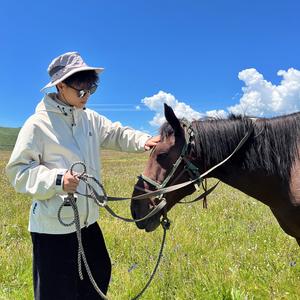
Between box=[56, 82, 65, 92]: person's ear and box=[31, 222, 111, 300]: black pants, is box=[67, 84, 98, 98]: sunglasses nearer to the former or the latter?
box=[56, 82, 65, 92]: person's ear

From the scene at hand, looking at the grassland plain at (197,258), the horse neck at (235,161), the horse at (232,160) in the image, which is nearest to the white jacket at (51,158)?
the horse at (232,160)

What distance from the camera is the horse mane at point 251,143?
11.0 ft

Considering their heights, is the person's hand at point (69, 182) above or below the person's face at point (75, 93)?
below

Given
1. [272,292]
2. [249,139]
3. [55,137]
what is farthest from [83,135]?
[272,292]

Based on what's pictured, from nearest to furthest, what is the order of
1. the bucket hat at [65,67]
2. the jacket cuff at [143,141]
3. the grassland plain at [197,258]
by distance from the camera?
the bucket hat at [65,67] < the jacket cuff at [143,141] < the grassland plain at [197,258]

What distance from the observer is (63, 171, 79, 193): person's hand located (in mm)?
2734

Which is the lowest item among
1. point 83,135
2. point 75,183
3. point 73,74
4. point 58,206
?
point 58,206

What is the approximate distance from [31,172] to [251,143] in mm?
1909

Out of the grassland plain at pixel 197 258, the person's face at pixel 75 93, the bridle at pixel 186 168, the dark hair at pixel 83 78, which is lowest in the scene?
the grassland plain at pixel 197 258

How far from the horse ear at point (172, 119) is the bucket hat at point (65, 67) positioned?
25.5 inches

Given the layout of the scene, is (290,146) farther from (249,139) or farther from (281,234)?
(281,234)

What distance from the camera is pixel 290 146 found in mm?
3396

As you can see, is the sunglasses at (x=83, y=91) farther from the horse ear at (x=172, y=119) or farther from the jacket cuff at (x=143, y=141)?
the jacket cuff at (x=143, y=141)

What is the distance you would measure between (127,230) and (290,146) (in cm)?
358
